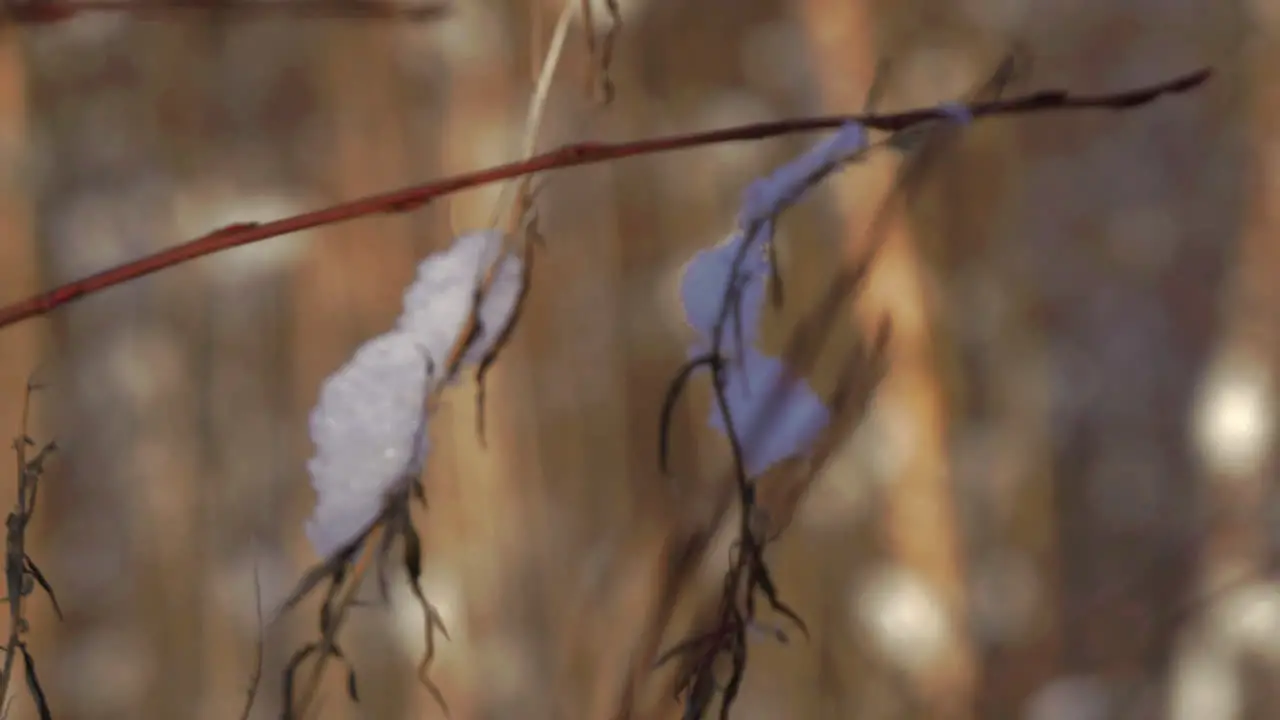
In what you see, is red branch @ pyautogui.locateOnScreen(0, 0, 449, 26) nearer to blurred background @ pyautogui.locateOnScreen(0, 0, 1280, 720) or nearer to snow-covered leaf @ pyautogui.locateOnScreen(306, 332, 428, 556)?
blurred background @ pyautogui.locateOnScreen(0, 0, 1280, 720)

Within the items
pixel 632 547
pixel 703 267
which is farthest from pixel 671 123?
pixel 632 547

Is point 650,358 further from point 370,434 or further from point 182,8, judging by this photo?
point 182,8

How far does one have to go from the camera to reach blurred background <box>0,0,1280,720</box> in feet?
1.09

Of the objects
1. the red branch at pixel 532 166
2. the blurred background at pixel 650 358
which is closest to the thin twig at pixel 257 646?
the blurred background at pixel 650 358

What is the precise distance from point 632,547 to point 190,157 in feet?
0.76

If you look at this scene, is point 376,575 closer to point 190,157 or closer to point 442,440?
point 442,440

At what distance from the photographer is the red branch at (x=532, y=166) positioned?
30 centimetres

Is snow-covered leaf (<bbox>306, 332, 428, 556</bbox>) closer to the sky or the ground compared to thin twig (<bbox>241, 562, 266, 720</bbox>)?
closer to the sky

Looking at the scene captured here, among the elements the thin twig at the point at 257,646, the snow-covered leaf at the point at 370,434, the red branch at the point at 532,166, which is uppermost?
the red branch at the point at 532,166

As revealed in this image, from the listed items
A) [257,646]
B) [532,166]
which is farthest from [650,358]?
[257,646]

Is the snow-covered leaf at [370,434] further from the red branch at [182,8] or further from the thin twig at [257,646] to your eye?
the red branch at [182,8]

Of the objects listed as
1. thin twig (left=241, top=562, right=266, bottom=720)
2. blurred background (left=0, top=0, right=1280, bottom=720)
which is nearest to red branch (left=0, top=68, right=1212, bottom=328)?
blurred background (left=0, top=0, right=1280, bottom=720)

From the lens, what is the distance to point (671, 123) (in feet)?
1.14

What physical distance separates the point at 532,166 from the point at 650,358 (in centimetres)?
9
